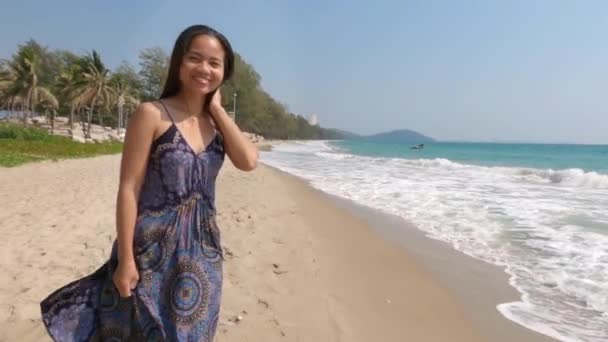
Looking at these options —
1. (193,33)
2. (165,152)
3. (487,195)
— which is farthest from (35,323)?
(487,195)

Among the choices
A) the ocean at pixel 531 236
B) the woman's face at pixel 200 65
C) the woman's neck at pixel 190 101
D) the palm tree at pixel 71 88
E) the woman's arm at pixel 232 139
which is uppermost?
the palm tree at pixel 71 88

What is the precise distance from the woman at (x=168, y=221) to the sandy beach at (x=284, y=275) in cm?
156

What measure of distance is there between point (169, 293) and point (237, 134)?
597 millimetres

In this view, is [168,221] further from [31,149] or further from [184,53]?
[31,149]

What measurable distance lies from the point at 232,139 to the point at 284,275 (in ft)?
9.55

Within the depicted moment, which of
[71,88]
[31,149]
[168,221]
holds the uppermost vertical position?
[71,88]

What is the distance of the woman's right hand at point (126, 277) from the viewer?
4.51ft

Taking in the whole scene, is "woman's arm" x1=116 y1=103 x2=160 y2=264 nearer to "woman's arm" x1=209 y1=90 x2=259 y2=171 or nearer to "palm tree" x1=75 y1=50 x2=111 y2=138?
"woman's arm" x1=209 y1=90 x2=259 y2=171

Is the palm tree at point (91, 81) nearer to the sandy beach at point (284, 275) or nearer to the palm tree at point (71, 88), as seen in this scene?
the palm tree at point (71, 88)

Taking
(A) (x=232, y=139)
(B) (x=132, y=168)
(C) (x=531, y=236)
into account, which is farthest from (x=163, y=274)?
(C) (x=531, y=236)

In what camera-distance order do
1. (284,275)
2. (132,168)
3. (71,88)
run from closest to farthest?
(132,168), (284,275), (71,88)

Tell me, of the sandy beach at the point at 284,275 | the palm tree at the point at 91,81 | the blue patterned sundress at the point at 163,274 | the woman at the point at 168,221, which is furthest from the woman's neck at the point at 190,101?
the palm tree at the point at 91,81

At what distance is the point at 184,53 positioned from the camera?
4.77 ft

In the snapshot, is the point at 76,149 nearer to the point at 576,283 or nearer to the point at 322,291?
the point at 322,291
